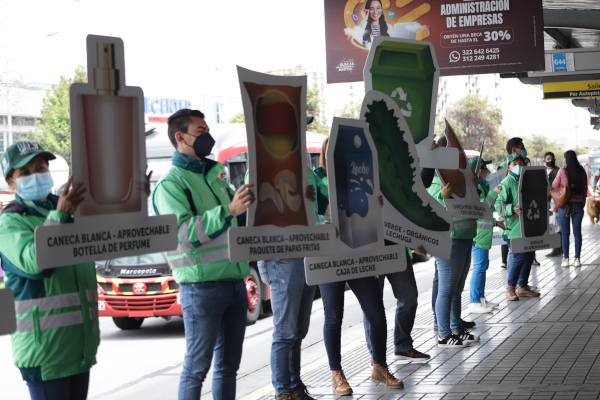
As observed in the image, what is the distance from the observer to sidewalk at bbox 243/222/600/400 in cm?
640

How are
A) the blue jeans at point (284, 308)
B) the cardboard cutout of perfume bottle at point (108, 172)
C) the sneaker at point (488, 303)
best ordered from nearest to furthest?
the cardboard cutout of perfume bottle at point (108, 172) → the blue jeans at point (284, 308) → the sneaker at point (488, 303)

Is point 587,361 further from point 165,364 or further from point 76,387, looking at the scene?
point 76,387

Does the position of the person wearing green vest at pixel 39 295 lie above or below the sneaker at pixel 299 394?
above

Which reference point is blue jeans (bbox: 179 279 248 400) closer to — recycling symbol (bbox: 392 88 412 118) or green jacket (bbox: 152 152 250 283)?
green jacket (bbox: 152 152 250 283)

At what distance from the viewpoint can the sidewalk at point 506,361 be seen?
6402 mm

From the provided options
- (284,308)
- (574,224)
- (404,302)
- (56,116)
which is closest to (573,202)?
(574,224)

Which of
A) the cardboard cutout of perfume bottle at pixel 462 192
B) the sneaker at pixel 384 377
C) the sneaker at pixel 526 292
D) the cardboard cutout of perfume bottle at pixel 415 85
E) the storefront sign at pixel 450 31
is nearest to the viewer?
the cardboard cutout of perfume bottle at pixel 415 85

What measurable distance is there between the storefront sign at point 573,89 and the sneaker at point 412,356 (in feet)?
44.2

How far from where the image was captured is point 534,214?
35.0ft

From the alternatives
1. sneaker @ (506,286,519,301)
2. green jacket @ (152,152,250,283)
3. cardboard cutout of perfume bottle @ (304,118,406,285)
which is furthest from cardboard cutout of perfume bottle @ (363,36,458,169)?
sneaker @ (506,286,519,301)

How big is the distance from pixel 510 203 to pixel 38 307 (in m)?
8.23

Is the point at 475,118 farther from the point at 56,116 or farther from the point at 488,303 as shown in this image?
the point at 488,303

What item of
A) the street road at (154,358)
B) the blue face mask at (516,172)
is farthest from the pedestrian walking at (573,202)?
the blue face mask at (516,172)

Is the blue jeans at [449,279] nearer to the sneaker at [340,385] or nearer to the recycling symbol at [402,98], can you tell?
the sneaker at [340,385]
